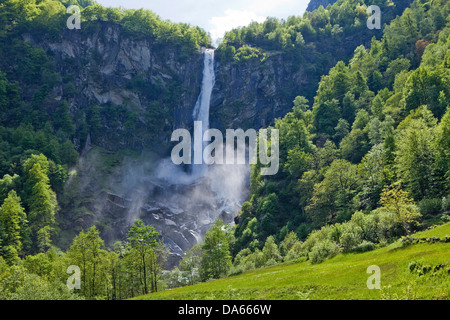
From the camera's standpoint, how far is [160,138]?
14938cm

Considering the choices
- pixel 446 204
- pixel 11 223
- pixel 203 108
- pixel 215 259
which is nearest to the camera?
pixel 446 204

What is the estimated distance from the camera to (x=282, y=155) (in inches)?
3984

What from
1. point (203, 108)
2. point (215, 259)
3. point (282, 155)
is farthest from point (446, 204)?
point (203, 108)

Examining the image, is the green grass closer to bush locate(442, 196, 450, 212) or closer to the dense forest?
bush locate(442, 196, 450, 212)

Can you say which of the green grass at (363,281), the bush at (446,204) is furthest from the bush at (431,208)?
the green grass at (363,281)

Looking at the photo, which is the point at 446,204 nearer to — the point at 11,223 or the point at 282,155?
the point at 282,155

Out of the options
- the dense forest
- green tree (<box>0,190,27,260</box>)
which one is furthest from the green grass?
green tree (<box>0,190,27,260</box>)

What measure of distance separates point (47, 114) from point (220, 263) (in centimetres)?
9220

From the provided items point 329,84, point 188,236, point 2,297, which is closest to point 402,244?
point 2,297

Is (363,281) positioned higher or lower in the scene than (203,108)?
lower

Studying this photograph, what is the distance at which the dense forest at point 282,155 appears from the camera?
Answer: 57.5m

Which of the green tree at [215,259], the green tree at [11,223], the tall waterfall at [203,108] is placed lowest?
the green tree at [215,259]

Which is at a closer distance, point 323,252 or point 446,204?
point 446,204

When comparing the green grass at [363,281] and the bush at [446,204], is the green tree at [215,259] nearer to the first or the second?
the green grass at [363,281]
